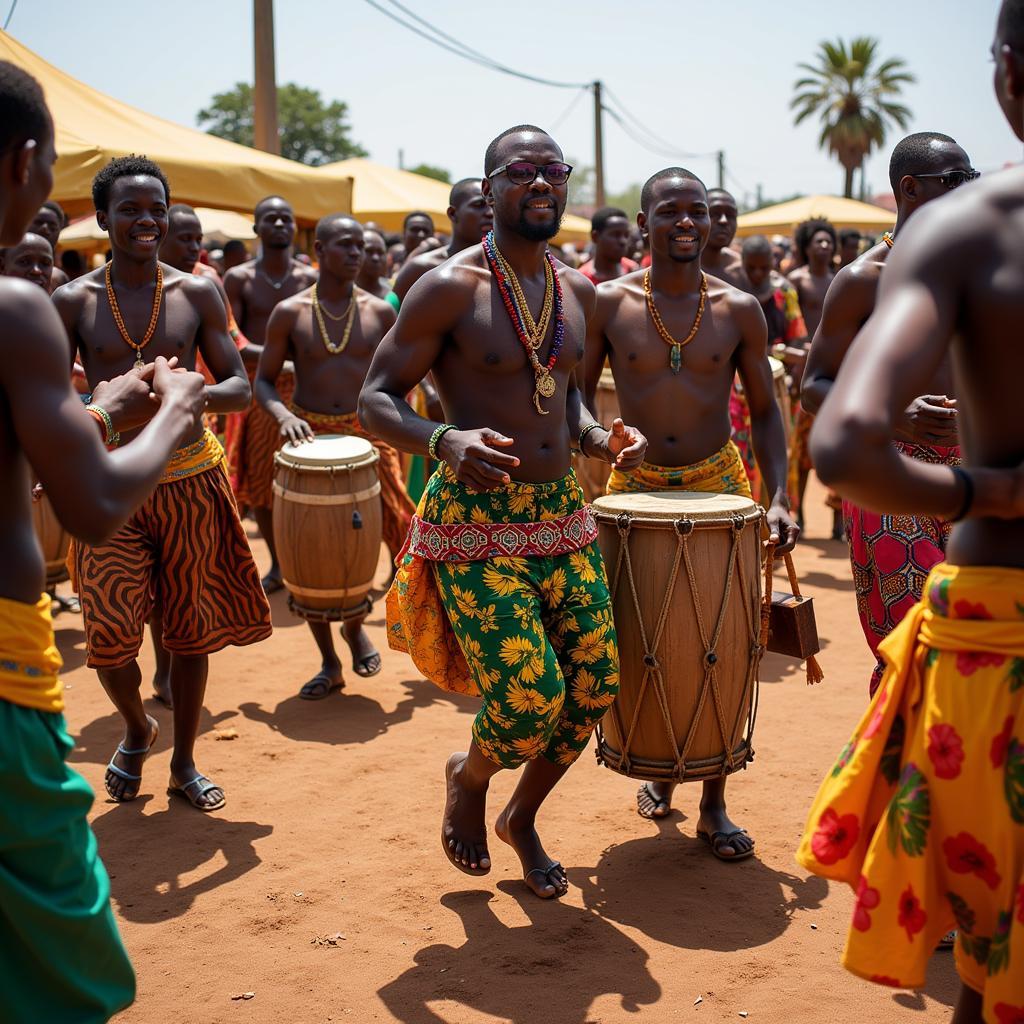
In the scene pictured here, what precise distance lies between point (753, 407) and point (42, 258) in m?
4.10

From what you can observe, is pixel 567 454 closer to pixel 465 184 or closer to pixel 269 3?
Answer: pixel 465 184

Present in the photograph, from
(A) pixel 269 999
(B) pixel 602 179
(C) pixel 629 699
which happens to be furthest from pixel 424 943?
(B) pixel 602 179

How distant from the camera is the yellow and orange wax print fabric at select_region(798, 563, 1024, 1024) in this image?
213 cm

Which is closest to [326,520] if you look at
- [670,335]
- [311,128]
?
[670,335]

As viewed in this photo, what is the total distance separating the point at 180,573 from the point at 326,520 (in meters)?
1.52

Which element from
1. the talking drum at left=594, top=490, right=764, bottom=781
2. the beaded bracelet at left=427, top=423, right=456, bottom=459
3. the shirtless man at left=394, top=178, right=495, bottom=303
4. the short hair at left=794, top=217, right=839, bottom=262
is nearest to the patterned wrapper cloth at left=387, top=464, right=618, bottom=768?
the talking drum at left=594, top=490, right=764, bottom=781

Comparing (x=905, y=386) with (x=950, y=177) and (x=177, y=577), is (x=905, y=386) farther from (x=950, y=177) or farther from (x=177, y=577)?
(x=177, y=577)

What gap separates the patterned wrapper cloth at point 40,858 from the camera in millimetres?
2285

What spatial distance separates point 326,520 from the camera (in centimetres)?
648

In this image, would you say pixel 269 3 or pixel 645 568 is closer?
pixel 645 568

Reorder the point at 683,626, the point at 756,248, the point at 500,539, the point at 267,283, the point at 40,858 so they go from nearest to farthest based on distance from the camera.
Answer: the point at 40,858, the point at 500,539, the point at 683,626, the point at 267,283, the point at 756,248

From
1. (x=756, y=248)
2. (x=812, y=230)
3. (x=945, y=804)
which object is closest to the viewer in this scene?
(x=945, y=804)

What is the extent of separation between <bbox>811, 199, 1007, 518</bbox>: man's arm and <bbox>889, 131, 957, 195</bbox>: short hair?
229 centimetres

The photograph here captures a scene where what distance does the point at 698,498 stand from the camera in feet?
14.6
